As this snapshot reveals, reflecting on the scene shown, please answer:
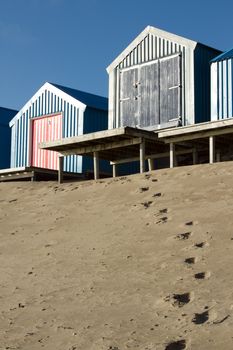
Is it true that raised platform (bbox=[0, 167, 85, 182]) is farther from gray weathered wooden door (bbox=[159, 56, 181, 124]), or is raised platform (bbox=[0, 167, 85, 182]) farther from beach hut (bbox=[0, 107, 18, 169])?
beach hut (bbox=[0, 107, 18, 169])

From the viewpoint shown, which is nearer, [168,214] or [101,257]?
[101,257]

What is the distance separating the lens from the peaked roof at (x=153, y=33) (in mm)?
17094

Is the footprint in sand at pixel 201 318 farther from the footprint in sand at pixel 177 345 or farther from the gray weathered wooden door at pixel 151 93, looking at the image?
the gray weathered wooden door at pixel 151 93

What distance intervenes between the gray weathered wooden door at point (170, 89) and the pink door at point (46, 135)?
4.01m

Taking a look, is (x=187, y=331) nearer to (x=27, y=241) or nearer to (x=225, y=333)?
(x=225, y=333)

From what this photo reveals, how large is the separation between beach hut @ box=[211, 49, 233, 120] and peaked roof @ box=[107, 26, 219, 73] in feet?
3.49

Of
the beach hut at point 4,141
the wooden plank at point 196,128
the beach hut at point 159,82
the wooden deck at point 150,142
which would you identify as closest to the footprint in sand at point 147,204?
the wooden deck at point 150,142

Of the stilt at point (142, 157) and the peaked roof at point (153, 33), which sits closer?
the stilt at point (142, 157)

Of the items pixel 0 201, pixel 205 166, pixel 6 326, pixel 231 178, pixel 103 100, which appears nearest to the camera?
pixel 6 326

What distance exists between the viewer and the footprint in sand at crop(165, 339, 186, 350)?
5.14 metres

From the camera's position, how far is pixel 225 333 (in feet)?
17.1

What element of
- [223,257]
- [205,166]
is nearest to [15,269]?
[223,257]

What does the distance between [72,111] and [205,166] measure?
8.50 metres

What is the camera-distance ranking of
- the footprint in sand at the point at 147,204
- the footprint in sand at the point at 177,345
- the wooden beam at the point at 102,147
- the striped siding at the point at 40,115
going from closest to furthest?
the footprint in sand at the point at 177,345
the footprint in sand at the point at 147,204
the wooden beam at the point at 102,147
the striped siding at the point at 40,115
